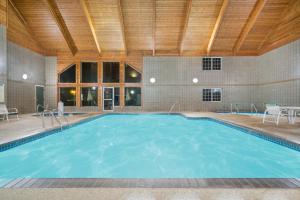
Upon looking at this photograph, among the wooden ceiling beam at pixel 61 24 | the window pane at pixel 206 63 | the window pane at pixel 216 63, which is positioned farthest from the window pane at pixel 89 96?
the window pane at pixel 216 63

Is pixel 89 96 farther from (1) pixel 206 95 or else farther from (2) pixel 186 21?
(1) pixel 206 95

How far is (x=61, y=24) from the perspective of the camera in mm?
10594

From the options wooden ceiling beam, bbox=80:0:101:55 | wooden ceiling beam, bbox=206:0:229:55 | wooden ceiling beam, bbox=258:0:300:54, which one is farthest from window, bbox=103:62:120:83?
wooden ceiling beam, bbox=258:0:300:54

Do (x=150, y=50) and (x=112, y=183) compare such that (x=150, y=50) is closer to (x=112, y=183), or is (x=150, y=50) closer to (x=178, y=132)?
(x=178, y=132)

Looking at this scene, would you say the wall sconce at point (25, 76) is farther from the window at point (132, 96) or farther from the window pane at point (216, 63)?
the window pane at point (216, 63)

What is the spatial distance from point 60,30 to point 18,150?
831cm

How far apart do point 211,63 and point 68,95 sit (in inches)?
380

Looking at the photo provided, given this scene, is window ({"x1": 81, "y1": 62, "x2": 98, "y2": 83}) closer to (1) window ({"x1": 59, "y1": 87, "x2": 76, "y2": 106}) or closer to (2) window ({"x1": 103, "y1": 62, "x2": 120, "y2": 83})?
(2) window ({"x1": 103, "y1": 62, "x2": 120, "y2": 83})

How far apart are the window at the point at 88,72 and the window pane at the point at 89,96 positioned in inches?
23.0

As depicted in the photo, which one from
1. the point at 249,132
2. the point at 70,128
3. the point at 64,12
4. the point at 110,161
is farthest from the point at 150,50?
the point at 110,161

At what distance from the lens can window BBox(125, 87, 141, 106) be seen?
42.1 ft

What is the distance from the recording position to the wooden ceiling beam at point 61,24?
31.0 ft

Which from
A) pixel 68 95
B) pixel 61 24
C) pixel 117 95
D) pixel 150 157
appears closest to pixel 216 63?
pixel 117 95

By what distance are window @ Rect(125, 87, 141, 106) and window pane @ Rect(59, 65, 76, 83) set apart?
11.8 feet
